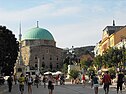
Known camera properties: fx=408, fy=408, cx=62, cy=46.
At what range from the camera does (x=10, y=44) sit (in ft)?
183

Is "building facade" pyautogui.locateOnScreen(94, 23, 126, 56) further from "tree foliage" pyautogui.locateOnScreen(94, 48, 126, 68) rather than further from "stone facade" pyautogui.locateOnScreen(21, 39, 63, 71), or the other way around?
"stone facade" pyautogui.locateOnScreen(21, 39, 63, 71)

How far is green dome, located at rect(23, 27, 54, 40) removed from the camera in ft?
611

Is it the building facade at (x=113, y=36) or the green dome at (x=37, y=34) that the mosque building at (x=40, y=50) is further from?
the building facade at (x=113, y=36)

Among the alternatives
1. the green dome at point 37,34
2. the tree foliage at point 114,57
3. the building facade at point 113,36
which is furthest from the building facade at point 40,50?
the tree foliage at point 114,57

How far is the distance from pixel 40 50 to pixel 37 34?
1072cm

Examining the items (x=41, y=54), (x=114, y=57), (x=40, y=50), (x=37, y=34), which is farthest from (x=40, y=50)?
(x=114, y=57)

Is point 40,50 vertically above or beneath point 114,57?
above

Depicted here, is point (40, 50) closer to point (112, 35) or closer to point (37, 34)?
point (37, 34)

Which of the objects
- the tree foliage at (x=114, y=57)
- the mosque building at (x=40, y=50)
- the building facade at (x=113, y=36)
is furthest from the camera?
the mosque building at (x=40, y=50)

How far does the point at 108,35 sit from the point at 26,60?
3565 inches

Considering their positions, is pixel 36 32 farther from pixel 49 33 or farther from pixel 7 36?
pixel 7 36

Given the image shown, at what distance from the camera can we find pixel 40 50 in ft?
634

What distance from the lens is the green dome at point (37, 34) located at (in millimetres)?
186250

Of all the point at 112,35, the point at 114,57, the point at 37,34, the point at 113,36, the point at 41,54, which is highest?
the point at 37,34
